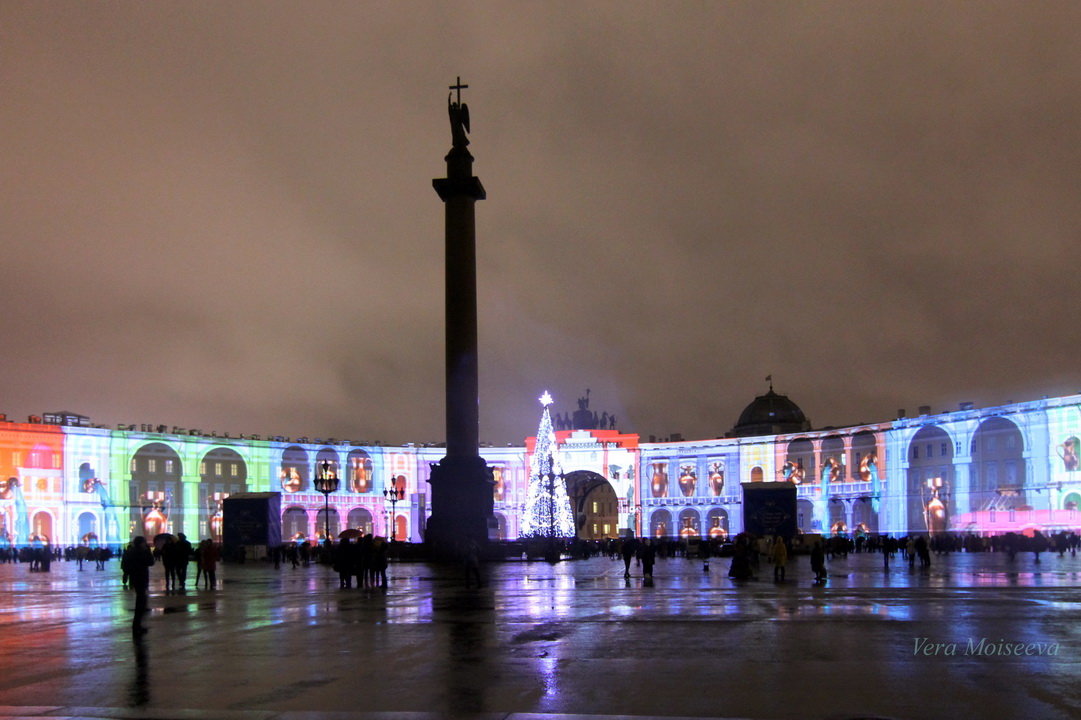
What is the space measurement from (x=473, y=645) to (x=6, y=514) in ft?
293

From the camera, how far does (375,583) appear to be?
106 ft

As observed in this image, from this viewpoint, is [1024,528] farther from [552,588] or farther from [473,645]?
[473,645]

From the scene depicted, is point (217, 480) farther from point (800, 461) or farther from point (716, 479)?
→ point (800, 461)

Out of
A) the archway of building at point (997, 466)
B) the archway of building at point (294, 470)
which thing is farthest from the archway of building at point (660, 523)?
the archway of building at point (294, 470)

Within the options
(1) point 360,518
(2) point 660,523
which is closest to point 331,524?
(1) point 360,518

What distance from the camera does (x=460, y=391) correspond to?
45406 millimetres

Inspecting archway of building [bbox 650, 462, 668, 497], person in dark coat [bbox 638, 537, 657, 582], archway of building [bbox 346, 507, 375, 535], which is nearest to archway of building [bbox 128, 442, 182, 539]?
archway of building [bbox 346, 507, 375, 535]

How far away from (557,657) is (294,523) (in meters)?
109

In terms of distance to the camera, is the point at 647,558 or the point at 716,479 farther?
the point at 716,479

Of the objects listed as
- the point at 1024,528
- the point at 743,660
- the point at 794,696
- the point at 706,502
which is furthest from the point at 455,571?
the point at 706,502

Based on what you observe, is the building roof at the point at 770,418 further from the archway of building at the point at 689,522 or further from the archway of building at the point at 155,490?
the archway of building at the point at 155,490

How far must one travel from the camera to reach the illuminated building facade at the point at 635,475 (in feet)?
304

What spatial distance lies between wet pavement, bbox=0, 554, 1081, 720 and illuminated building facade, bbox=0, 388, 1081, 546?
54966 mm

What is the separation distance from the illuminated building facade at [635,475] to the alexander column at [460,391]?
105ft
